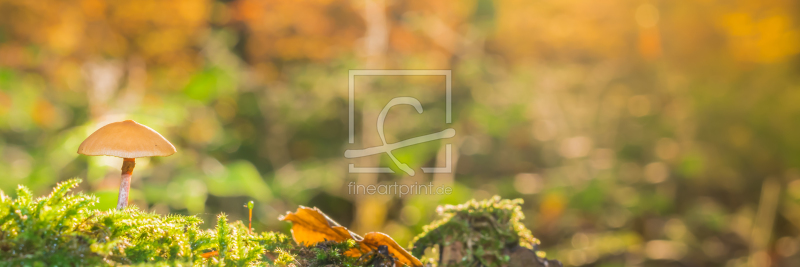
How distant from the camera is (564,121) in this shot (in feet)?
21.2

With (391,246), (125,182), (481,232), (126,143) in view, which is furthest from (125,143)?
(481,232)

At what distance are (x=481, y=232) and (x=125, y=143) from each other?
77 centimetres

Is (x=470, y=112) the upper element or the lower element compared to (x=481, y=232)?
upper

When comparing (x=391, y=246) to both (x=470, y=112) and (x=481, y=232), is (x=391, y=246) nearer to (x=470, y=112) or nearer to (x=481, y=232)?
(x=481, y=232)

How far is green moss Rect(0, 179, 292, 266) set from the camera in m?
0.70

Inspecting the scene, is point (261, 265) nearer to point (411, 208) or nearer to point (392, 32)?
point (411, 208)

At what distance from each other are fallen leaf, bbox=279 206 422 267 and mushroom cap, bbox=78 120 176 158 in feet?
0.92

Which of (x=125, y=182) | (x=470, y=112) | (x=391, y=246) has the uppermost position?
(x=470, y=112)

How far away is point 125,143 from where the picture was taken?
2.55ft

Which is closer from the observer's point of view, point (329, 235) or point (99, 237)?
point (99, 237)

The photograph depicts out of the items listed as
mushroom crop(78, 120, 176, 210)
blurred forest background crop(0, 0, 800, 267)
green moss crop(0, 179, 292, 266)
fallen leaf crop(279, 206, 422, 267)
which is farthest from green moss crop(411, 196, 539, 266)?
blurred forest background crop(0, 0, 800, 267)

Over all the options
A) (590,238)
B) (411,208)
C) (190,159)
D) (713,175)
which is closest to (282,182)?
(190,159)

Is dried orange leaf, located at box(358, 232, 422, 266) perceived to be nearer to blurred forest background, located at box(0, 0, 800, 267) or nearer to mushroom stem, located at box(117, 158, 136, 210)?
mushroom stem, located at box(117, 158, 136, 210)

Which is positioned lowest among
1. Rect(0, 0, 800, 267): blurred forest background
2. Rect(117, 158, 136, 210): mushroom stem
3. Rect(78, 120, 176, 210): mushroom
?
Rect(117, 158, 136, 210): mushroom stem
